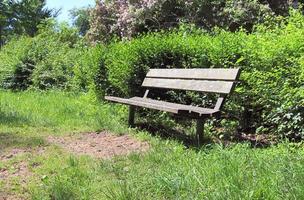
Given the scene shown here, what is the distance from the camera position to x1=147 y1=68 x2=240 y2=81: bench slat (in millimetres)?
5487

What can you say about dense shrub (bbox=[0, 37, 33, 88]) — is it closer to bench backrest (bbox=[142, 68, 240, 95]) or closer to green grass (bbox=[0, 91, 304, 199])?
bench backrest (bbox=[142, 68, 240, 95])

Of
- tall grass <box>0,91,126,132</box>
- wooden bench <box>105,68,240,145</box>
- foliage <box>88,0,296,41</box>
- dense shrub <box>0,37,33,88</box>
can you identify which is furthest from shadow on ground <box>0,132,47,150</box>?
dense shrub <box>0,37,33,88</box>

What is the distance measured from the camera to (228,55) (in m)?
6.37

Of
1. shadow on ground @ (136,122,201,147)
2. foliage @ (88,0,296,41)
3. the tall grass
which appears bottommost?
the tall grass

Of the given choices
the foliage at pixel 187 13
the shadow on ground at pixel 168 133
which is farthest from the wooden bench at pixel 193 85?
the foliage at pixel 187 13

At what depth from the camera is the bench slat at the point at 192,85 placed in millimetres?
5492

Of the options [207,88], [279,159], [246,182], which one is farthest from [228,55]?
[246,182]

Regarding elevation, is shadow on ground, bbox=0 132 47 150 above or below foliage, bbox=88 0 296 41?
below

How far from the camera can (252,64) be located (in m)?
5.95

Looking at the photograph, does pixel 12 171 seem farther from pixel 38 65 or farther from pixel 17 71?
pixel 17 71

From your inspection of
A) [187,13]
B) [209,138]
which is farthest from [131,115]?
[187,13]

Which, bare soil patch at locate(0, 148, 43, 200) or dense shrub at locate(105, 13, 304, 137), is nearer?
bare soil patch at locate(0, 148, 43, 200)

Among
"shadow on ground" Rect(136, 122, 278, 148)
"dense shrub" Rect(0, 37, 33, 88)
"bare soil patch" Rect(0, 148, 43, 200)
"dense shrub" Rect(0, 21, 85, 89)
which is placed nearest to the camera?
"bare soil patch" Rect(0, 148, 43, 200)

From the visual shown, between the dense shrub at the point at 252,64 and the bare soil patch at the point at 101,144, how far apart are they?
5.13ft
